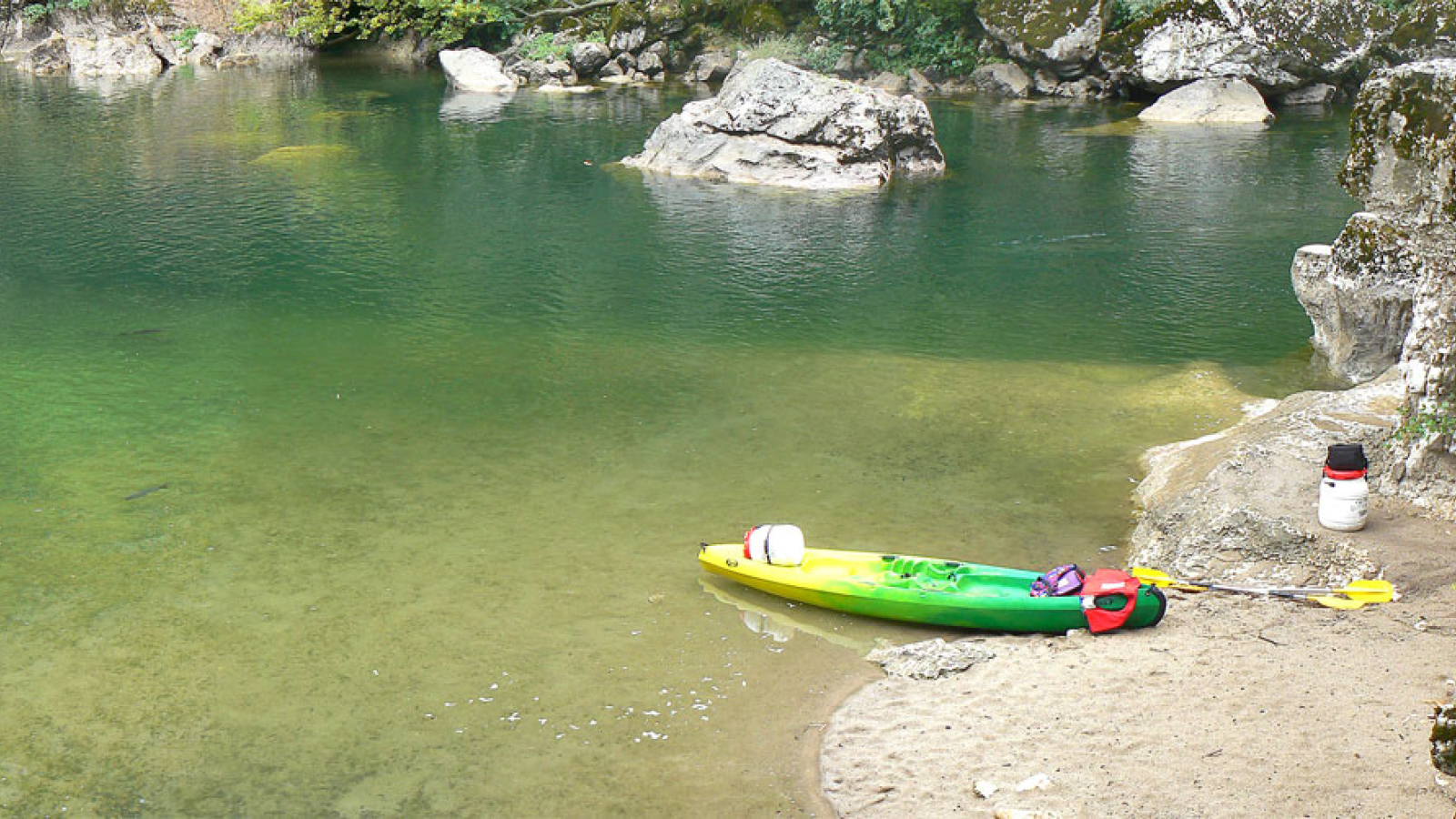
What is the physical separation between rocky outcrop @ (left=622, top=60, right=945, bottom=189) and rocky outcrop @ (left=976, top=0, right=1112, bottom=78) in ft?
36.6

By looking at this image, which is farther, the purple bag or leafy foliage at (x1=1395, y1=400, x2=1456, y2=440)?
leafy foliage at (x1=1395, y1=400, x2=1456, y2=440)

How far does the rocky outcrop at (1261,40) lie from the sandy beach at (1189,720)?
28.2 meters

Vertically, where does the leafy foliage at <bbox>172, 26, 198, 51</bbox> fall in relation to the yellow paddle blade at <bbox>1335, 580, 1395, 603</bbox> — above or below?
above

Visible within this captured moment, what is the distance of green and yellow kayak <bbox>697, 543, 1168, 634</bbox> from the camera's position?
33.3ft

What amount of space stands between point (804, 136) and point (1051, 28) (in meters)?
14.2

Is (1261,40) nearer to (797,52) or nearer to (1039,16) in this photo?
(1039,16)

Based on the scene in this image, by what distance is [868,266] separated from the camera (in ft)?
73.1

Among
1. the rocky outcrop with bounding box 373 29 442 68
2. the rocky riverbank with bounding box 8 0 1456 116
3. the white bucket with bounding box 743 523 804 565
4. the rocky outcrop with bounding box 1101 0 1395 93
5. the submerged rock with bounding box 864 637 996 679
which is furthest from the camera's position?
the rocky outcrop with bounding box 373 29 442 68

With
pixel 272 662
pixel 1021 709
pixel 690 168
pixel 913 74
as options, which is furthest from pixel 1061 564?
pixel 913 74

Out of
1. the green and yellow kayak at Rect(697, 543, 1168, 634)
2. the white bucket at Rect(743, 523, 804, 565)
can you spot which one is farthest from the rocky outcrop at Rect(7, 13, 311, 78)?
the green and yellow kayak at Rect(697, 543, 1168, 634)

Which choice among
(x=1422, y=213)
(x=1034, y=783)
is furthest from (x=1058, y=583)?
(x=1422, y=213)

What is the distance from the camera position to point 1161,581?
10.7 metres

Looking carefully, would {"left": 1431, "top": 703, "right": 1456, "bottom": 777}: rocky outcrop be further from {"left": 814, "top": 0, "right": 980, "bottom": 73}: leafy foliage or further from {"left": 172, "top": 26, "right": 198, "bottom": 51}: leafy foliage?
{"left": 172, "top": 26, "right": 198, "bottom": 51}: leafy foliage

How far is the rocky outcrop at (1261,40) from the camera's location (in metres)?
Answer: 35.0
